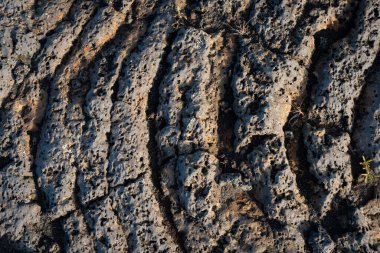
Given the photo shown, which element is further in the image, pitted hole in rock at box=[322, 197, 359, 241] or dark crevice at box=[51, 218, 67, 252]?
dark crevice at box=[51, 218, 67, 252]

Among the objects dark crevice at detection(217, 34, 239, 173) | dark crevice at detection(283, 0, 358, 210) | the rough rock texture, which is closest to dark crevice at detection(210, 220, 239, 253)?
the rough rock texture

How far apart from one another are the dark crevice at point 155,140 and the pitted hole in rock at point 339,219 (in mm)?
1026

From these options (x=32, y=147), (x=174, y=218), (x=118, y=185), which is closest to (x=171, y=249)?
(x=174, y=218)

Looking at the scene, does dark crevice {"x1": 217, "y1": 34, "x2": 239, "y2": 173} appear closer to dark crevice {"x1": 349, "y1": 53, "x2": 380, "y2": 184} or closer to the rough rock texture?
the rough rock texture

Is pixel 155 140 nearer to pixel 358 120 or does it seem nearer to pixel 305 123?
pixel 305 123

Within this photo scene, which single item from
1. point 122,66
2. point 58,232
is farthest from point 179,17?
point 58,232

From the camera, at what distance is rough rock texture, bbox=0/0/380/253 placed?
312cm

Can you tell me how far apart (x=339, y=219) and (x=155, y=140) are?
1411 mm

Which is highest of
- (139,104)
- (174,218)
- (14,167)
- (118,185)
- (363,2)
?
(363,2)

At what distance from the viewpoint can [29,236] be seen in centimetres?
326

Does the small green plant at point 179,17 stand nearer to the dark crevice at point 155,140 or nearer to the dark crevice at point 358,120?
the dark crevice at point 155,140

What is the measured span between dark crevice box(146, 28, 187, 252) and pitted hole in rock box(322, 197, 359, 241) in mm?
1026

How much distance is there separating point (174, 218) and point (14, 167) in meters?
1.24

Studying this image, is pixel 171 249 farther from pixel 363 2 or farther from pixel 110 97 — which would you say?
pixel 363 2
